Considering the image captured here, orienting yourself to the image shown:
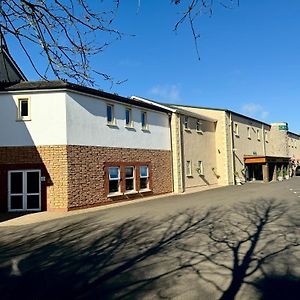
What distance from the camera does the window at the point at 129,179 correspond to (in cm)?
2231

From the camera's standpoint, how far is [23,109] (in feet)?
61.8

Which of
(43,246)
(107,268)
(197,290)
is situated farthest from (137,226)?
(197,290)

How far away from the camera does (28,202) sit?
60.2 feet

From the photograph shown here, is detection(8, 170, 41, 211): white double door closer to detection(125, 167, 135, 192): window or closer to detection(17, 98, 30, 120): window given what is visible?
detection(17, 98, 30, 120): window

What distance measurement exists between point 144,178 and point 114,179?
3.21m

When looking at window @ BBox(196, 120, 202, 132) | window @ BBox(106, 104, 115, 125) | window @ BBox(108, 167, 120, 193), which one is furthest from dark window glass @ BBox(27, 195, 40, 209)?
window @ BBox(196, 120, 202, 132)

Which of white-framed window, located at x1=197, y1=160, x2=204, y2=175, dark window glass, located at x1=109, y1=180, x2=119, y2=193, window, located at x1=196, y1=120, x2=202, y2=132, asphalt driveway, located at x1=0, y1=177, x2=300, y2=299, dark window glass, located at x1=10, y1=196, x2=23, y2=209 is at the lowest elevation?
asphalt driveway, located at x1=0, y1=177, x2=300, y2=299

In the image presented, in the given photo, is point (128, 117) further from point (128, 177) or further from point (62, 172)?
point (62, 172)

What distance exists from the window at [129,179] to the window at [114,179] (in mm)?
846

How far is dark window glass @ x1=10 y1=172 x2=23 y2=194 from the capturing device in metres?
18.5

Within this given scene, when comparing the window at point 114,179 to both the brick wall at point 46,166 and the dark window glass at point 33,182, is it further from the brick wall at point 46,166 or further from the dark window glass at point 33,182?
the dark window glass at point 33,182

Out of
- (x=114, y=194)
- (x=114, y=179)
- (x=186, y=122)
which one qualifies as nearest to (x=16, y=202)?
(x=114, y=194)

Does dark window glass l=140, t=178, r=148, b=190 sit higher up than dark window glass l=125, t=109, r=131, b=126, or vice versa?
dark window glass l=125, t=109, r=131, b=126

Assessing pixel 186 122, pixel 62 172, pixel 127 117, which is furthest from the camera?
pixel 186 122
